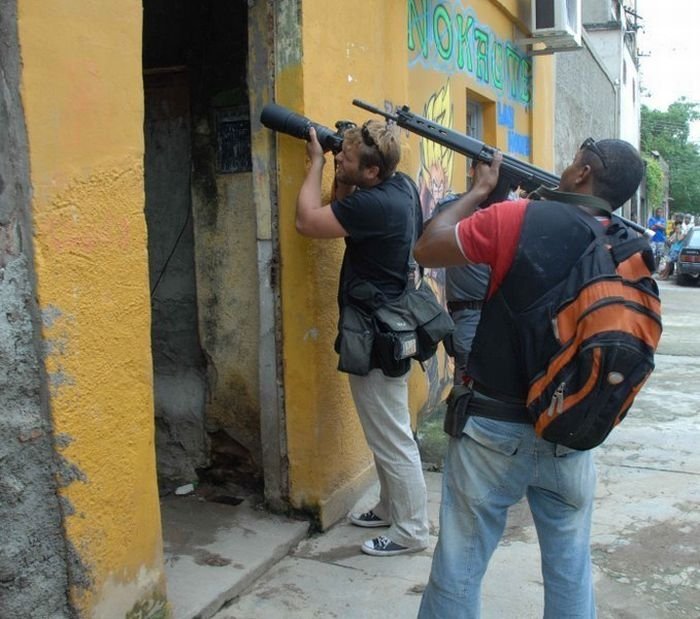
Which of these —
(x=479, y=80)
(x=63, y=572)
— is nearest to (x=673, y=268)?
(x=479, y=80)

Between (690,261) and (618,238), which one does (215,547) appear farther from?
(690,261)

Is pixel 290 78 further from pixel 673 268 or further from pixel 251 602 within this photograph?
pixel 673 268

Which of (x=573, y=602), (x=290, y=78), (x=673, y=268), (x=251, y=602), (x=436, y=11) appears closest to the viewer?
(x=573, y=602)

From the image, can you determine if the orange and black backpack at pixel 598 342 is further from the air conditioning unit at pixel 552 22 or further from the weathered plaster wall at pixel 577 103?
the weathered plaster wall at pixel 577 103

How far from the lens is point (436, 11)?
5.56 meters

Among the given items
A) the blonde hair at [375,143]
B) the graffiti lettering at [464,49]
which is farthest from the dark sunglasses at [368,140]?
the graffiti lettering at [464,49]

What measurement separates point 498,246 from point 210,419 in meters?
2.30

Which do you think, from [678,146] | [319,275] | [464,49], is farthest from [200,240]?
[678,146]

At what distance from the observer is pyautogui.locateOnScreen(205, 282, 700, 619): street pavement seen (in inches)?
120

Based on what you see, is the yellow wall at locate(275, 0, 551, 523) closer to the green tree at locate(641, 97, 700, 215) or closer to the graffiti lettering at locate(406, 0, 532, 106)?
the graffiti lettering at locate(406, 0, 532, 106)

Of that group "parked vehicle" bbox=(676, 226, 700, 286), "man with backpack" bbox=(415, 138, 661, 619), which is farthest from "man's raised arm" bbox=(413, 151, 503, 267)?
"parked vehicle" bbox=(676, 226, 700, 286)

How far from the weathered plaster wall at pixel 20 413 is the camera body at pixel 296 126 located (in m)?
1.47

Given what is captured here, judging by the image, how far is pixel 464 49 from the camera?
20.2 ft

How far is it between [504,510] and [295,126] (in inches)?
73.9
